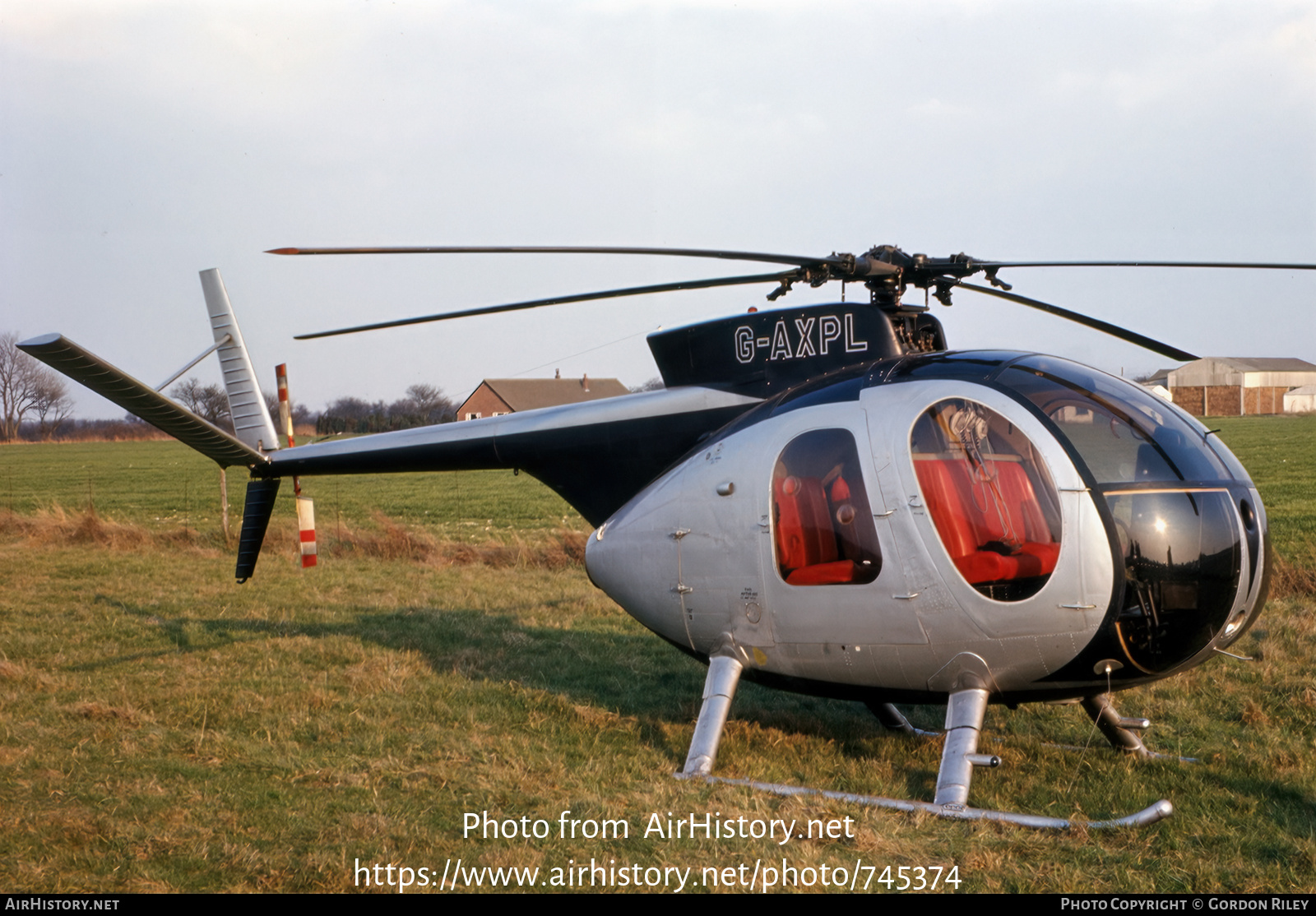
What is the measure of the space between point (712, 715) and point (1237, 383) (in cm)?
10290

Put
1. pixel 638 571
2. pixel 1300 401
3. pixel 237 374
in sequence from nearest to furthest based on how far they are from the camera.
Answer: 1. pixel 638 571
2. pixel 237 374
3. pixel 1300 401

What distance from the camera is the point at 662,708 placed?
25.1 ft

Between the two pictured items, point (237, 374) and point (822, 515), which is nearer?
point (822, 515)

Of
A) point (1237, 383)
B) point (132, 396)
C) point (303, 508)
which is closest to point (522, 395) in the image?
point (303, 508)

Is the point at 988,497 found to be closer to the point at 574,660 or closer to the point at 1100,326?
the point at 1100,326

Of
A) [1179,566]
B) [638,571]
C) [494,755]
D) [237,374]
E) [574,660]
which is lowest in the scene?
[574,660]

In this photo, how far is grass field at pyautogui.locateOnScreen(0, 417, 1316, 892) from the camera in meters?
4.70

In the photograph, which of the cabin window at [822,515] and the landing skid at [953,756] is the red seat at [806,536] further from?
the landing skid at [953,756]

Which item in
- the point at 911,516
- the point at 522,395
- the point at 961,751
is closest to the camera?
the point at 961,751

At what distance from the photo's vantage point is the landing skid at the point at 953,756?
4.94m

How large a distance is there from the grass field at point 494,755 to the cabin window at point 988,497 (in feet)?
4.34

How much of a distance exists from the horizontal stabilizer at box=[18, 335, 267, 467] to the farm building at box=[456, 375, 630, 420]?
2.49m

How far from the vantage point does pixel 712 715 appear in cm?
604

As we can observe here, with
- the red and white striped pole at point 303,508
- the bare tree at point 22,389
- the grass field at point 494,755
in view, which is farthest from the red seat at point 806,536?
the bare tree at point 22,389
